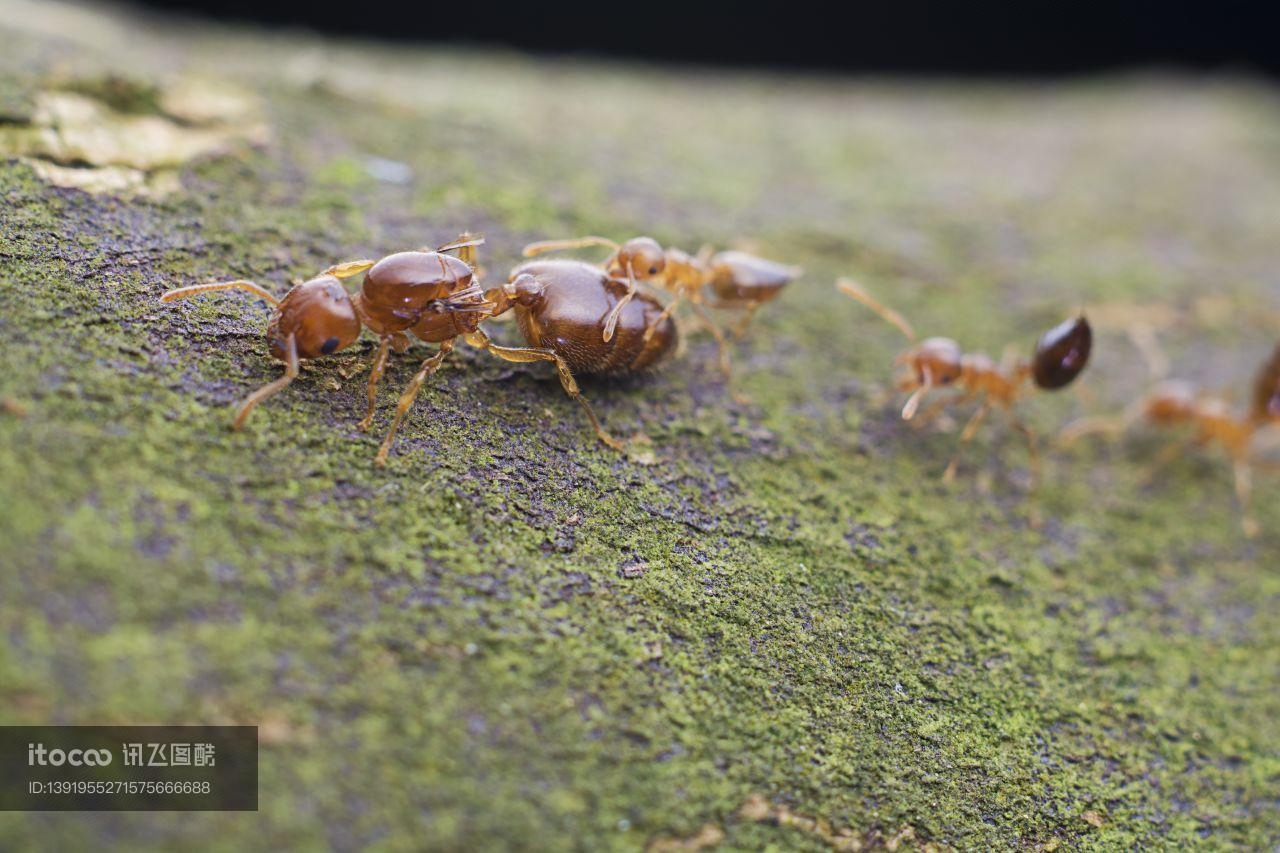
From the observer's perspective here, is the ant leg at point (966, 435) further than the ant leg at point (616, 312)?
Yes

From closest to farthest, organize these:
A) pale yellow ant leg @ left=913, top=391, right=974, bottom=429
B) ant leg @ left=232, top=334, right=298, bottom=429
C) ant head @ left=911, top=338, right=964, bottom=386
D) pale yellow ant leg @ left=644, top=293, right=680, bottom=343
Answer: ant leg @ left=232, top=334, right=298, bottom=429 → pale yellow ant leg @ left=644, top=293, right=680, bottom=343 → ant head @ left=911, top=338, right=964, bottom=386 → pale yellow ant leg @ left=913, top=391, right=974, bottom=429

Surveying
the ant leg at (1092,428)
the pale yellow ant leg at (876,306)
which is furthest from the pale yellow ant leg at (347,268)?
the ant leg at (1092,428)

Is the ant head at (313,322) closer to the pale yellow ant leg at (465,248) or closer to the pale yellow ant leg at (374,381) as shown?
the pale yellow ant leg at (374,381)

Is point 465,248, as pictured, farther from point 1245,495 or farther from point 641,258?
point 1245,495

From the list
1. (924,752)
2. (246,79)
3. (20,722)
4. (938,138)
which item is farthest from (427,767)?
(938,138)

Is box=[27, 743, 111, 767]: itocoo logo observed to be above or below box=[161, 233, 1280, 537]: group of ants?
below

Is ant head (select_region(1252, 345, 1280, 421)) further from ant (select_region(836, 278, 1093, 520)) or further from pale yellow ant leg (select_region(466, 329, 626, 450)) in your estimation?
pale yellow ant leg (select_region(466, 329, 626, 450))

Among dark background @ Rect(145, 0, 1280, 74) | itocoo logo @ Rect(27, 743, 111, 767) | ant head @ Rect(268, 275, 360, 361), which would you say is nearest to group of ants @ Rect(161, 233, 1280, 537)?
ant head @ Rect(268, 275, 360, 361)
